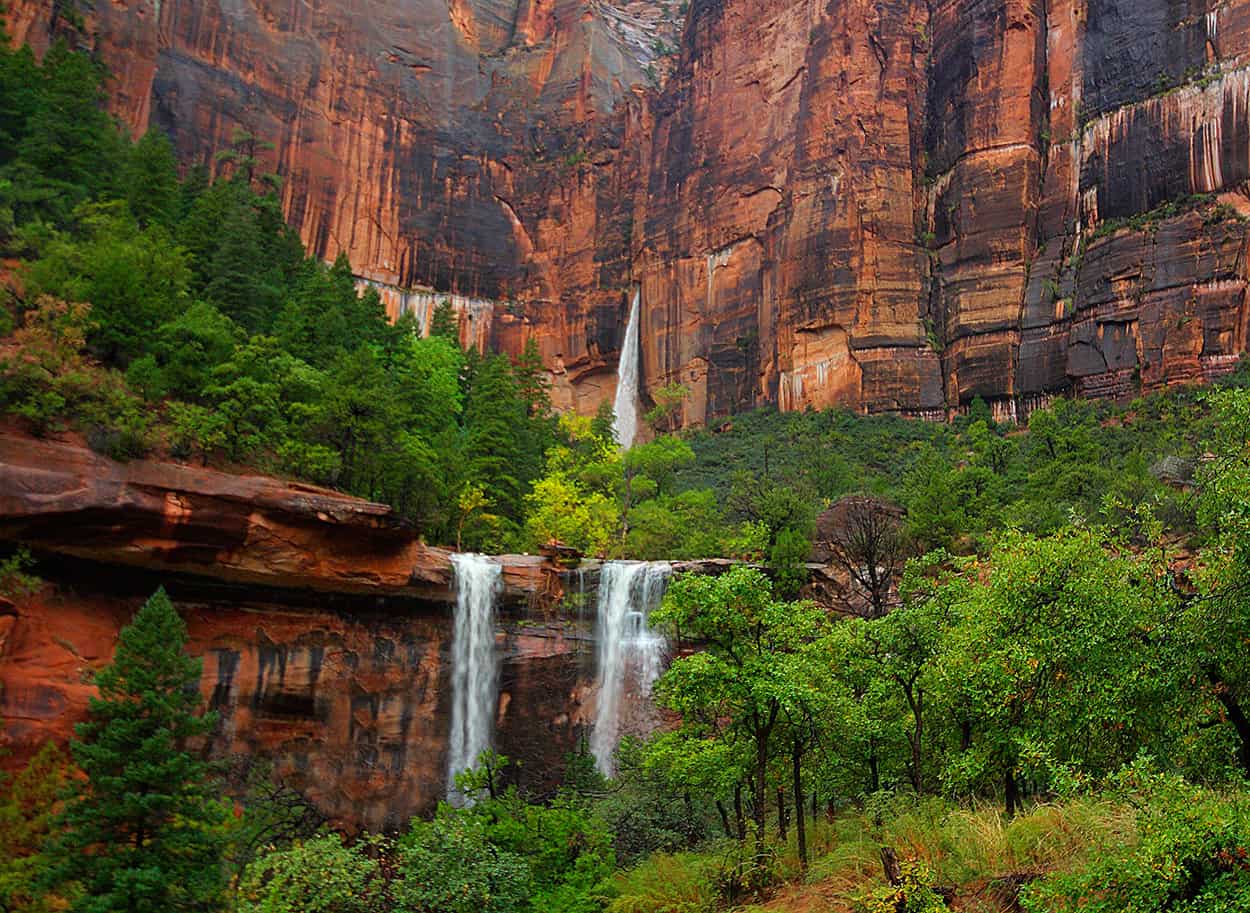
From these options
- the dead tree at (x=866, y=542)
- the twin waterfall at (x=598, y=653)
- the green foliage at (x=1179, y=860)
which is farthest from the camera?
the dead tree at (x=866, y=542)

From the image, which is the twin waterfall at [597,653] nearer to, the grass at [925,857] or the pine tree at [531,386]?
the grass at [925,857]

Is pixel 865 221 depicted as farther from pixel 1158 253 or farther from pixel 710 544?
pixel 710 544

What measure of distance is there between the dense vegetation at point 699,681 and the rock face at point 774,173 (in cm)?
1908

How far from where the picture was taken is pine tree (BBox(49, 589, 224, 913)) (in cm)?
1664

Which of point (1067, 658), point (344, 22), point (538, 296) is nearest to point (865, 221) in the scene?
point (538, 296)

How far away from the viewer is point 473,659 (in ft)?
108

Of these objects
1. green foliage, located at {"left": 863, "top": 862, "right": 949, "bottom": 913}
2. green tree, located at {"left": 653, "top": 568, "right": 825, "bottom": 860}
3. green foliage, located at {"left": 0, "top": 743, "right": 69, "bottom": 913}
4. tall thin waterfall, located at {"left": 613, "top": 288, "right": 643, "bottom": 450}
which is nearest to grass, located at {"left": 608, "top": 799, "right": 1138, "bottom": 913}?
green foliage, located at {"left": 863, "top": 862, "right": 949, "bottom": 913}

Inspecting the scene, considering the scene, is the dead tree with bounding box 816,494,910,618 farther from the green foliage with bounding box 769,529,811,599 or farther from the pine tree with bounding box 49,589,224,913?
the pine tree with bounding box 49,589,224,913

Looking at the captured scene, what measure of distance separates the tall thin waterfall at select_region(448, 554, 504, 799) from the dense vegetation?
2.98m

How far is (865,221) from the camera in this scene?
65.1 metres

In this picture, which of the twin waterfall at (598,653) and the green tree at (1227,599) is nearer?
the green tree at (1227,599)

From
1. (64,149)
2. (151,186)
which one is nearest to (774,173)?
(151,186)

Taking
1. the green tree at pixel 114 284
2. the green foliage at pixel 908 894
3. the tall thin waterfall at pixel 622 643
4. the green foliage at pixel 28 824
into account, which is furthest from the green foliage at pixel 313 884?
the tall thin waterfall at pixel 622 643

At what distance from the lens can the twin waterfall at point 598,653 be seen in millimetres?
32375
